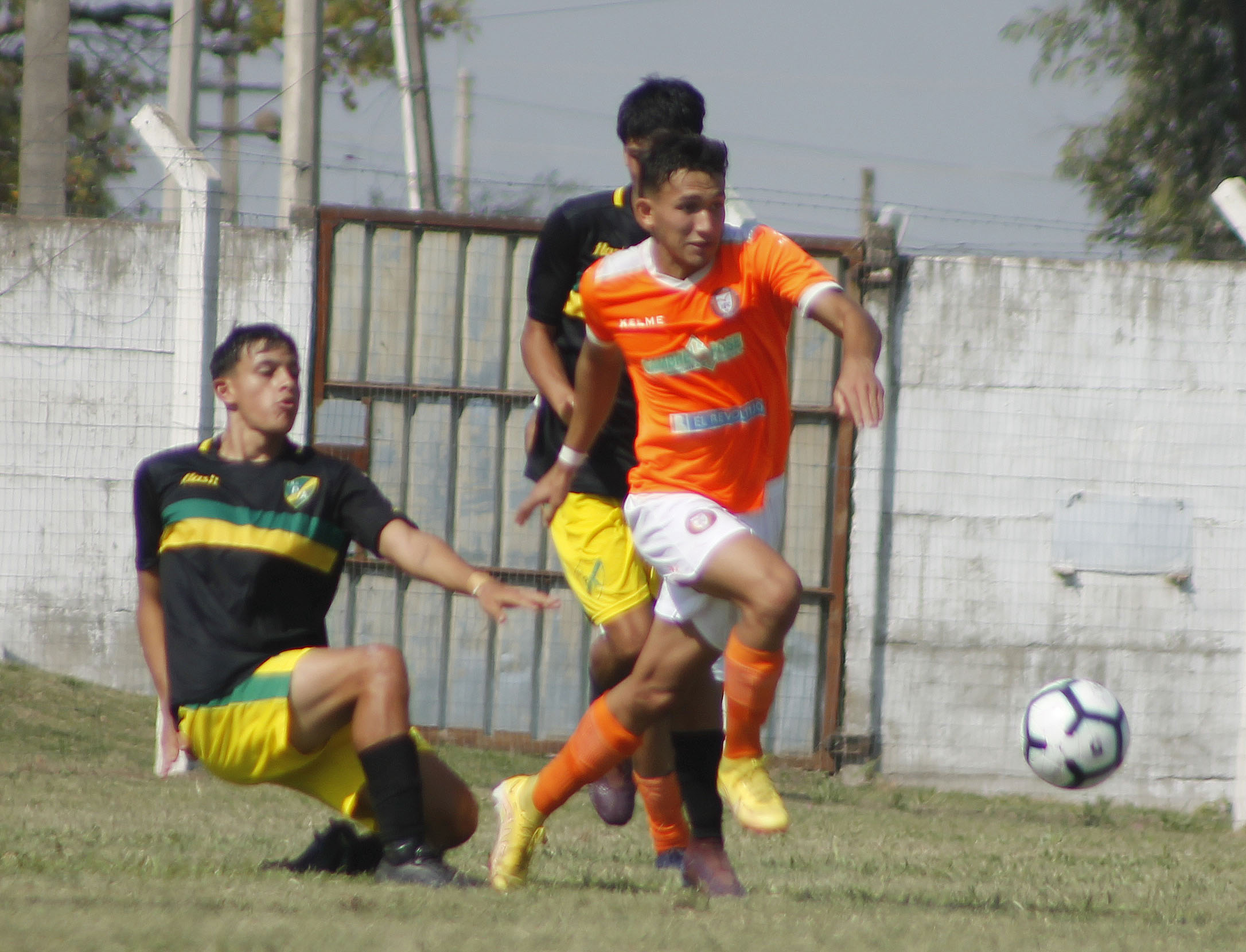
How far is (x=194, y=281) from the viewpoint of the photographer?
27.3 ft

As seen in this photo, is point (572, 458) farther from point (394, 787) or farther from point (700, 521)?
point (394, 787)

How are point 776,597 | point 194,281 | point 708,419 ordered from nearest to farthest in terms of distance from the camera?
point 776,597 → point 708,419 → point 194,281

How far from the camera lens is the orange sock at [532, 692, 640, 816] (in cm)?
432

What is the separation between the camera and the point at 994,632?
880 cm

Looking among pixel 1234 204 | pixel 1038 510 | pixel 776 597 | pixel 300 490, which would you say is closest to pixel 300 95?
pixel 1038 510

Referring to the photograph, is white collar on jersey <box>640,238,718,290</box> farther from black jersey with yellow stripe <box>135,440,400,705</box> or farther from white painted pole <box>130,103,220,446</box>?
white painted pole <box>130,103,220,446</box>

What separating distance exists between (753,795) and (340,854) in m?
1.17

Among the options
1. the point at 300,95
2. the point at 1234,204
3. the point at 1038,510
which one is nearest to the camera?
the point at 1234,204

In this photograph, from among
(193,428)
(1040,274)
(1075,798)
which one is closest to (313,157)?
(193,428)

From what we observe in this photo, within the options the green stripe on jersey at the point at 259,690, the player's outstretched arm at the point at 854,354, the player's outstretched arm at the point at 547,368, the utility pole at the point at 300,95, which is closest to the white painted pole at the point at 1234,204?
the player's outstretched arm at the point at 547,368

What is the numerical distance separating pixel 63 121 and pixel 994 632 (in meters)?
10.5

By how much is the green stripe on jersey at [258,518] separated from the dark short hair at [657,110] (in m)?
1.53

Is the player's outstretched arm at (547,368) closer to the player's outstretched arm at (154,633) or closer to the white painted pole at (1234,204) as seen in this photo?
the player's outstretched arm at (154,633)

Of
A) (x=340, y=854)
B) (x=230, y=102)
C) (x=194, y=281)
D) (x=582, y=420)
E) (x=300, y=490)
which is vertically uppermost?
(x=230, y=102)
